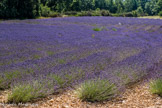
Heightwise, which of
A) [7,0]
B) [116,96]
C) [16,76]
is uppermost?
[7,0]

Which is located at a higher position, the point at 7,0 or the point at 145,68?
the point at 7,0

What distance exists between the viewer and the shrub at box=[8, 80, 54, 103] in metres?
3.61

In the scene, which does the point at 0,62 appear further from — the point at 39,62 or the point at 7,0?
the point at 7,0

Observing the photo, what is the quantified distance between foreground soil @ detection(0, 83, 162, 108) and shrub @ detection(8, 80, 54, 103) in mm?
140

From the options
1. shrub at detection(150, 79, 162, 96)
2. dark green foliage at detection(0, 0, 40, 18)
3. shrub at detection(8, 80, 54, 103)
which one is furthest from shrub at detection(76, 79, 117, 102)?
dark green foliage at detection(0, 0, 40, 18)

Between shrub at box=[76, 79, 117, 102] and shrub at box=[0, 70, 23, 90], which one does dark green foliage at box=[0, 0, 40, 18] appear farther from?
shrub at box=[76, 79, 117, 102]

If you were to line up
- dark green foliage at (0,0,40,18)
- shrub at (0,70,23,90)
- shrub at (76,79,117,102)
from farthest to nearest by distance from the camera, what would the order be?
dark green foliage at (0,0,40,18) < shrub at (0,70,23,90) < shrub at (76,79,117,102)

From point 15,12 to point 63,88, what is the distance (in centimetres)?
2490

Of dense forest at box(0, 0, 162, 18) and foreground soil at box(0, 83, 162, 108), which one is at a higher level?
dense forest at box(0, 0, 162, 18)

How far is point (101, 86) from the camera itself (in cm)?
404

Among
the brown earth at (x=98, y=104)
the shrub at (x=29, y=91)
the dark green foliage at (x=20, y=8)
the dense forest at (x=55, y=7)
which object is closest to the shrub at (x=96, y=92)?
the brown earth at (x=98, y=104)

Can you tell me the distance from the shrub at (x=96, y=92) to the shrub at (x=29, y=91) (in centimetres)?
59

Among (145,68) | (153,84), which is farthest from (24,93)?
(145,68)

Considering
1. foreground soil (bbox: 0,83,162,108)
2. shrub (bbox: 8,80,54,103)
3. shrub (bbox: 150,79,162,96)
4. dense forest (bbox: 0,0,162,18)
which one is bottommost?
foreground soil (bbox: 0,83,162,108)
